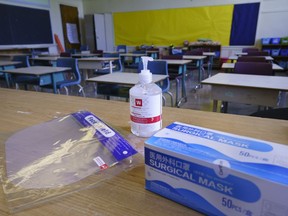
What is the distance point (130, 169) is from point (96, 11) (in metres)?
10.2

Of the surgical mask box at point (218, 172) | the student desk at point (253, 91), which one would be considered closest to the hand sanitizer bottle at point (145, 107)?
the surgical mask box at point (218, 172)

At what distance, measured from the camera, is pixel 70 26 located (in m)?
9.08

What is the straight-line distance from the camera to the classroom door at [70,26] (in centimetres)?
870

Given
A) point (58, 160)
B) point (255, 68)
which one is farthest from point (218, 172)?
point (255, 68)

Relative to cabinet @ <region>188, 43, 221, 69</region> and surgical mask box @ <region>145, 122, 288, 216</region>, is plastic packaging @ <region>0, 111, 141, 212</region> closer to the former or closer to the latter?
surgical mask box @ <region>145, 122, 288, 216</region>

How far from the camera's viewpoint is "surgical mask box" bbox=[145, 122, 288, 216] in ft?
0.91

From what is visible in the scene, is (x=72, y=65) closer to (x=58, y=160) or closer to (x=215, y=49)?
(x=58, y=160)

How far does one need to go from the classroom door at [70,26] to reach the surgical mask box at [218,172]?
9.47m

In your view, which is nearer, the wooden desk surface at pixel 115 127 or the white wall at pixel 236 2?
the wooden desk surface at pixel 115 127

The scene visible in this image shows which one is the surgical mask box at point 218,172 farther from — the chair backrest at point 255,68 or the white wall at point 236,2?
the white wall at point 236,2

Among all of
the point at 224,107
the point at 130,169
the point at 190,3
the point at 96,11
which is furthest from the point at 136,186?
the point at 96,11

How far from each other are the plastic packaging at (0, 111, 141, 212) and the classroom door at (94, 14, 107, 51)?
9265 millimetres

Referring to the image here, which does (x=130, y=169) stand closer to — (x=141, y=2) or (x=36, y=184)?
(x=36, y=184)

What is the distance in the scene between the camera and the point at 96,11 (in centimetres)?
945
